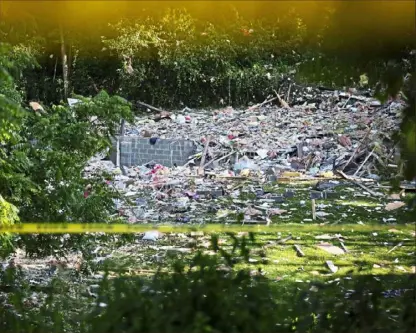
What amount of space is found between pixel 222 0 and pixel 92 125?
2693 mm

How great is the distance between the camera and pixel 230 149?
11641 millimetres

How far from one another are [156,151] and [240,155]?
163 cm

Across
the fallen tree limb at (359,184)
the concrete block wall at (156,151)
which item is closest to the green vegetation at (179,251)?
the fallen tree limb at (359,184)

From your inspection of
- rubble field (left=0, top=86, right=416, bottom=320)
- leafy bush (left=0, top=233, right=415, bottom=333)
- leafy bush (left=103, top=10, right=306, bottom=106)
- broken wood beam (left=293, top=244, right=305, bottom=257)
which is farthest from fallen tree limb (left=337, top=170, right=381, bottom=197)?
leafy bush (left=0, top=233, right=415, bottom=333)

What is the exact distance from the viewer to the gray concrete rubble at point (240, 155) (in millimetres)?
8180

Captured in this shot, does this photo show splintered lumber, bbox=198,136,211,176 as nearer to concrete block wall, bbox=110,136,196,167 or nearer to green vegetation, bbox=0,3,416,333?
concrete block wall, bbox=110,136,196,167

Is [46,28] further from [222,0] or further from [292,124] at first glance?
[292,124]

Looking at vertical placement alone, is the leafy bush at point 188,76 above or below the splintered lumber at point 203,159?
above

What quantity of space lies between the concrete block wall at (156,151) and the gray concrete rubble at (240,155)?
19 mm

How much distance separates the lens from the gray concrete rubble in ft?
26.8

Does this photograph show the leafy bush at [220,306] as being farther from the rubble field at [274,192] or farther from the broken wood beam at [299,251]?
the broken wood beam at [299,251]

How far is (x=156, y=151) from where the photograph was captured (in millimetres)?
11594

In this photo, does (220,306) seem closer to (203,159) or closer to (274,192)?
(274,192)

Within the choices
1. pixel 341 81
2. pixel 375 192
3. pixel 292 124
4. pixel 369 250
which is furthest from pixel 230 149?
pixel 341 81
